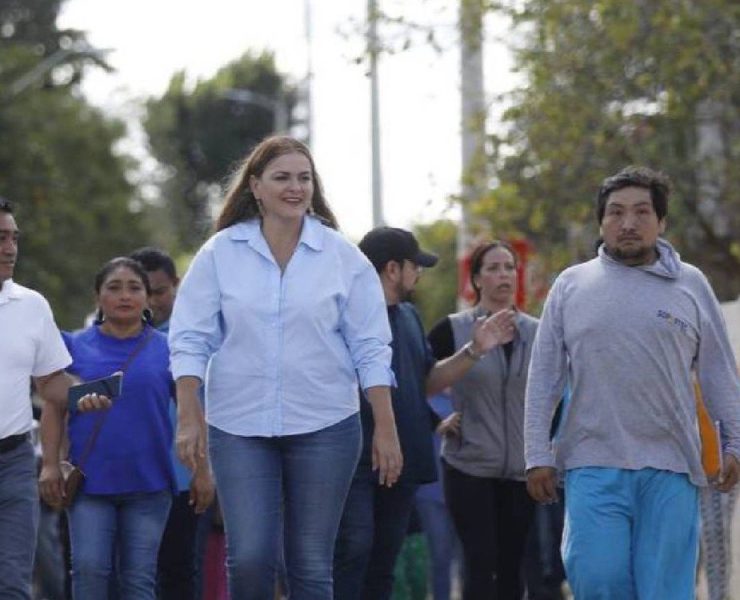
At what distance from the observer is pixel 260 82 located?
84562 millimetres

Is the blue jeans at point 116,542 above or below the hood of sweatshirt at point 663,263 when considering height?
below

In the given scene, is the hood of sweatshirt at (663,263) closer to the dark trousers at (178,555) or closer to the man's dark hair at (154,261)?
the dark trousers at (178,555)

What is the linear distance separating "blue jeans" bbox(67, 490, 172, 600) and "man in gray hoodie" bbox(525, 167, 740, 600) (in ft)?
6.27

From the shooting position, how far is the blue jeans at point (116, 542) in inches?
388

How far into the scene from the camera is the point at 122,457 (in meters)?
10.0

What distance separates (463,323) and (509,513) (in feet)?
3.07

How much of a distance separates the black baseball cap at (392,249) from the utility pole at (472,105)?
7774mm

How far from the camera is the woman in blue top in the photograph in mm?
9945

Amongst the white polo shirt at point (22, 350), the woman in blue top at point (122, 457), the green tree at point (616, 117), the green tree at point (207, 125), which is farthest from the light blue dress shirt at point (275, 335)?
the green tree at point (207, 125)

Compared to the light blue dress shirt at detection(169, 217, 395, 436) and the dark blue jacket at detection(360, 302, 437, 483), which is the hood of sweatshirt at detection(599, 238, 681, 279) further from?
the dark blue jacket at detection(360, 302, 437, 483)

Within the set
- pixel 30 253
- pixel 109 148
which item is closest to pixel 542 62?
pixel 30 253

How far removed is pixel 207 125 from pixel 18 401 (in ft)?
247

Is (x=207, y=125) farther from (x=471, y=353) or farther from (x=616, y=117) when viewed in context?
(x=471, y=353)

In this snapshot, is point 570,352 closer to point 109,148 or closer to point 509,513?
point 509,513
